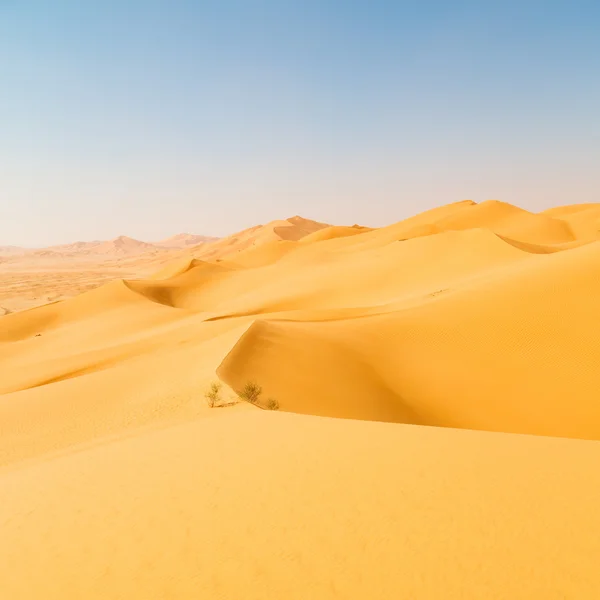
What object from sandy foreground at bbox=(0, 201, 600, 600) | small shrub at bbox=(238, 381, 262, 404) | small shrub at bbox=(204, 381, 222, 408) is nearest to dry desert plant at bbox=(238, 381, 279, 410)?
small shrub at bbox=(238, 381, 262, 404)

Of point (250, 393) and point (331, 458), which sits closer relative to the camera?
point (331, 458)

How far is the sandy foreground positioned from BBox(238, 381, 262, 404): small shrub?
188 mm

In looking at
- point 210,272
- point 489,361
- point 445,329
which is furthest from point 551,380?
point 210,272

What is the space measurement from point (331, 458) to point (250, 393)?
12.0 feet

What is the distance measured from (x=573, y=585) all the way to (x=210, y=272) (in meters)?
39.1

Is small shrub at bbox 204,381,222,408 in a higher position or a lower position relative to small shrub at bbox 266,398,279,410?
higher

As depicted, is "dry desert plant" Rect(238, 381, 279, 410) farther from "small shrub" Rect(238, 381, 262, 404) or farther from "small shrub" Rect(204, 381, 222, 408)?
"small shrub" Rect(204, 381, 222, 408)

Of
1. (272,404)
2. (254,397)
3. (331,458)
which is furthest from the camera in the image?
(254,397)

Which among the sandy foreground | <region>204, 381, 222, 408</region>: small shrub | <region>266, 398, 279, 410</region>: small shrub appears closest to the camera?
the sandy foreground

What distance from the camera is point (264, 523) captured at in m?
3.44

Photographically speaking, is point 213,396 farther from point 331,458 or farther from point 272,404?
point 331,458

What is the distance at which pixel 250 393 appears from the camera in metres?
8.05

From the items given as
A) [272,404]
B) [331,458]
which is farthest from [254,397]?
[331,458]

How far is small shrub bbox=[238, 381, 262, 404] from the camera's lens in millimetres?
7863
